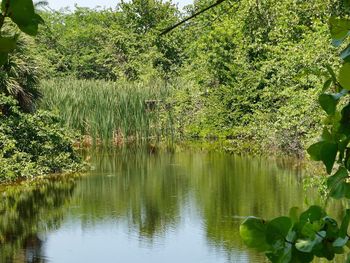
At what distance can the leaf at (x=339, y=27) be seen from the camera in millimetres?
828

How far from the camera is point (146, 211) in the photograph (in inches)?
436

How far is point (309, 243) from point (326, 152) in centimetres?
11

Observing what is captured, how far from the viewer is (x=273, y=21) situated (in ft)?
55.8

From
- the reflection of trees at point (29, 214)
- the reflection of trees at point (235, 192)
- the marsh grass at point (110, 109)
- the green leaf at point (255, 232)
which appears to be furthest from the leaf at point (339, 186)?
the marsh grass at point (110, 109)

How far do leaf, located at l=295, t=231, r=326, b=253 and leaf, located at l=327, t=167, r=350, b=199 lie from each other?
0.07 metres

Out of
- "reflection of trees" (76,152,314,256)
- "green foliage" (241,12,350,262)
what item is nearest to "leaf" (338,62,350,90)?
"green foliage" (241,12,350,262)

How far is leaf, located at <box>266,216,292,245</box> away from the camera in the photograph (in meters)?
0.79

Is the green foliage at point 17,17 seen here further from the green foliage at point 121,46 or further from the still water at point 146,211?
the green foliage at point 121,46

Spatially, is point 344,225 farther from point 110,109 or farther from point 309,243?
point 110,109

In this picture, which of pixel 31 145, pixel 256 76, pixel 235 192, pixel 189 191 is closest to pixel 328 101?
pixel 235 192

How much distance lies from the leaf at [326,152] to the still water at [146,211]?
7486 mm

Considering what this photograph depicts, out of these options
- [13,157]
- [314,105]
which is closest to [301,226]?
[314,105]

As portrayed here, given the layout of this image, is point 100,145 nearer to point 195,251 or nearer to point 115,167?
point 115,167

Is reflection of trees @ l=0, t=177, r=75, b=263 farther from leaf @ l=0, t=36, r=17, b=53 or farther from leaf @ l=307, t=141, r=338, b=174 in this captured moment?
leaf @ l=0, t=36, r=17, b=53
